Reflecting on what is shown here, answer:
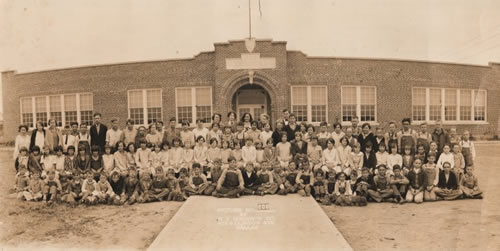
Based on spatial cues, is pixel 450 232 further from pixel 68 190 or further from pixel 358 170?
pixel 68 190

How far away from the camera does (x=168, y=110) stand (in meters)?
14.1

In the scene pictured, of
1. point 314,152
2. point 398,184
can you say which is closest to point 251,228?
point 314,152

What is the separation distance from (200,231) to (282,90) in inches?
368

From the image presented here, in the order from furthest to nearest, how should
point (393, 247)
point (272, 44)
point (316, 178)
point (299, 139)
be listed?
point (272, 44), point (299, 139), point (316, 178), point (393, 247)

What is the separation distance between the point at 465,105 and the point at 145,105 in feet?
50.9

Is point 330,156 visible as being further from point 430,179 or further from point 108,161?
point 108,161

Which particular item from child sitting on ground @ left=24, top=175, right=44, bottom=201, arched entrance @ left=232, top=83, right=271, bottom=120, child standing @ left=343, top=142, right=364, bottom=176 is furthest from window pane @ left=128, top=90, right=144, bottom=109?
child standing @ left=343, top=142, right=364, bottom=176

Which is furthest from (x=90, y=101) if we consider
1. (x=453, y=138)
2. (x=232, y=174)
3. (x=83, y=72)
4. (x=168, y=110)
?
(x=453, y=138)

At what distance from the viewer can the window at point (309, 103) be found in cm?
1402

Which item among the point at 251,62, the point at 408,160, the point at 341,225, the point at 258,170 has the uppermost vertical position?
the point at 251,62

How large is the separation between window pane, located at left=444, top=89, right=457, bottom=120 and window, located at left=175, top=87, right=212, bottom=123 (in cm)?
1144

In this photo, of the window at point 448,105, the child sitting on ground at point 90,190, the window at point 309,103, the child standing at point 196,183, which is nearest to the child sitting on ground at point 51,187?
the child sitting on ground at point 90,190

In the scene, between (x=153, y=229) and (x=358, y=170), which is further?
(x=358, y=170)

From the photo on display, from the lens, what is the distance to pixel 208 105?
551 inches
